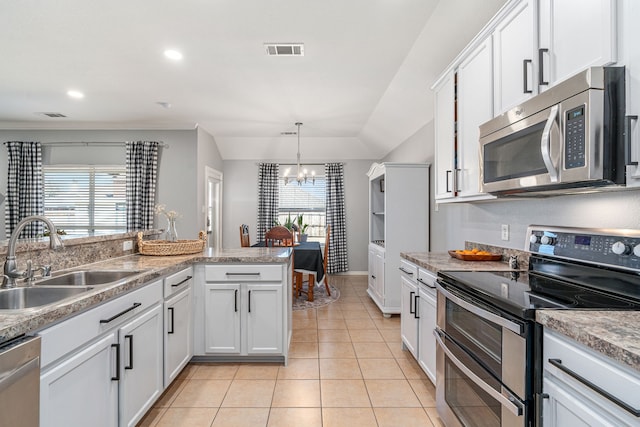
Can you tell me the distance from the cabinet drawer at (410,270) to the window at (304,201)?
4.15 meters

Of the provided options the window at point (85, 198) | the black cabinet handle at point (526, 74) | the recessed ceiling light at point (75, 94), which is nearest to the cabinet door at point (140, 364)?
the black cabinet handle at point (526, 74)

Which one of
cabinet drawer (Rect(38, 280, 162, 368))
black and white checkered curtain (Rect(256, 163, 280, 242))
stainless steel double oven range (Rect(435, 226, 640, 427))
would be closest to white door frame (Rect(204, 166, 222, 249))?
black and white checkered curtain (Rect(256, 163, 280, 242))

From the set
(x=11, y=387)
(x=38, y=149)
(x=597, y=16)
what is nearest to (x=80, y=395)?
(x=11, y=387)

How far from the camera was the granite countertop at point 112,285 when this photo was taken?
1.12 metres

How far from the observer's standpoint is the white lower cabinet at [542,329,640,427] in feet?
2.78

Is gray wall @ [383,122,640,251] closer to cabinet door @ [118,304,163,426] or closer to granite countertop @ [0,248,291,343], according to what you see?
granite countertop @ [0,248,291,343]

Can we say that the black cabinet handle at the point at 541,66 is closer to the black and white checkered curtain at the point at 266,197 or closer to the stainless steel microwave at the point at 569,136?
the stainless steel microwave at the point at 569,136

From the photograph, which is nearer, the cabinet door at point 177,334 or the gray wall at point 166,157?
the cabinet door at point 177,334

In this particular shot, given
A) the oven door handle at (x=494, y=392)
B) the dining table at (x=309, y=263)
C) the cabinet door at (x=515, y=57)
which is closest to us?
the oven door handle at (x=494, y=392)

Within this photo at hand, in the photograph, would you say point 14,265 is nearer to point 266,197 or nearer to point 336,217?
point 266,197

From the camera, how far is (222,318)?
273 cm

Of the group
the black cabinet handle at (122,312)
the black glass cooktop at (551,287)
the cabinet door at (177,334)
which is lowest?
the cabinet door at (177,334)

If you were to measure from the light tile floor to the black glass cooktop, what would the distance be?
0.97 metres

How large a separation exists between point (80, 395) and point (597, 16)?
2.54m
